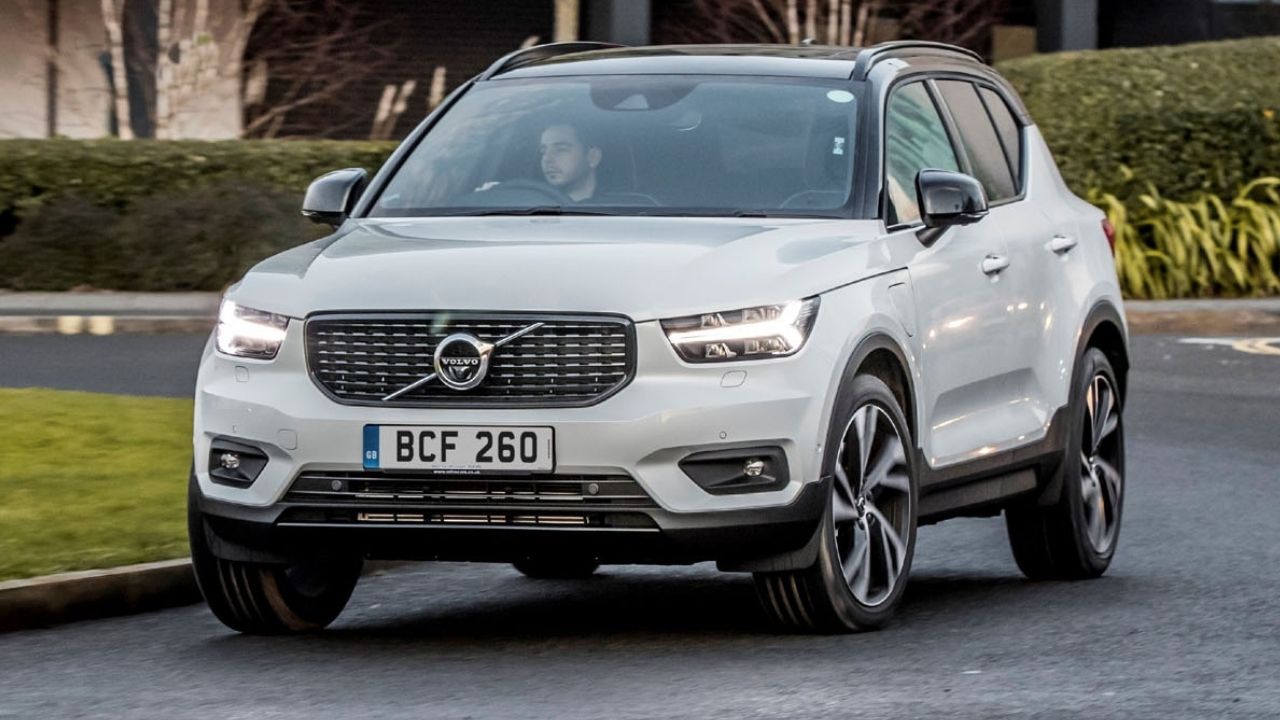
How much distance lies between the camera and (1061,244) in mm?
9445

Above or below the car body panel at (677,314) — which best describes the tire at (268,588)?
below

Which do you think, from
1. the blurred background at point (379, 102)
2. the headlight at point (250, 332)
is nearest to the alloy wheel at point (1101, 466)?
the headlight at point (250, 332)

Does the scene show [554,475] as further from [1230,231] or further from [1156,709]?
[1230,231]

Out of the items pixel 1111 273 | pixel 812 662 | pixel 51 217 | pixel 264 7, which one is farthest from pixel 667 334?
pixel 264 7

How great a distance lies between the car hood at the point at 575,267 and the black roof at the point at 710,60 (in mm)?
929

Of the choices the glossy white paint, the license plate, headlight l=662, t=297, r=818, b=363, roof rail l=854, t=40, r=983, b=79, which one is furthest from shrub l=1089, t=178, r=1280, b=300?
the license plate

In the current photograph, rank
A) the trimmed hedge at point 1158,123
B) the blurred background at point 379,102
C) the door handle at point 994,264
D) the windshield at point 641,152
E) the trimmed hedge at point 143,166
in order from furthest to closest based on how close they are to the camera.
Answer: the trimmed hedge at point 1158,123 < the trimmed hedge at point 143,166 < the blurred background at point 379,102 < the door handle at point 994,264 < the windshield at point 641,152

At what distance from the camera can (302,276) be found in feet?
24.9

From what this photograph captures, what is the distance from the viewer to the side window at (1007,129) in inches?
382

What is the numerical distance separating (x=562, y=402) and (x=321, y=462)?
26.9 inches

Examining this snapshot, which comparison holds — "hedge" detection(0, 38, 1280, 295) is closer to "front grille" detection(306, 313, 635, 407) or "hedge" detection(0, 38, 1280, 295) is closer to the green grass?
the green grass

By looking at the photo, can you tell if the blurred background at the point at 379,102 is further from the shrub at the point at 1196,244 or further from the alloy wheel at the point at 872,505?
the alloy wheel at the point at 872,505

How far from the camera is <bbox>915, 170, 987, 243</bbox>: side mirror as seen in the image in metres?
8.27

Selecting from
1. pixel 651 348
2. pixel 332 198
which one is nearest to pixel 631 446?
pixel 651 348
